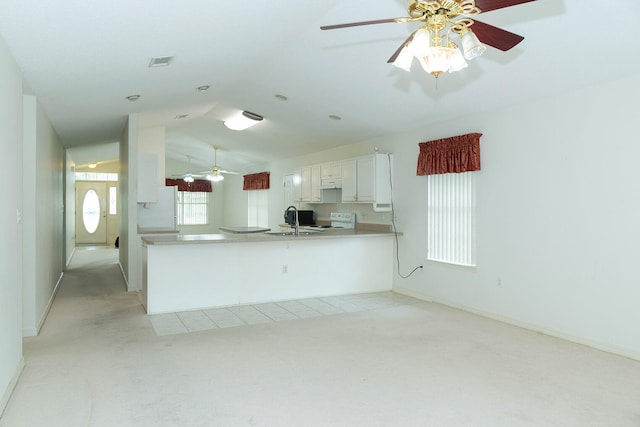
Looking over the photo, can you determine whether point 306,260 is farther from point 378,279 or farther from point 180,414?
point 180,414

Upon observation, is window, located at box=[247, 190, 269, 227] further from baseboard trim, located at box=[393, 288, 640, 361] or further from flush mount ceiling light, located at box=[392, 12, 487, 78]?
flush mount ceiling light, located at box=[392, 12, 487, 78]

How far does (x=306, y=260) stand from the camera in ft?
19.3

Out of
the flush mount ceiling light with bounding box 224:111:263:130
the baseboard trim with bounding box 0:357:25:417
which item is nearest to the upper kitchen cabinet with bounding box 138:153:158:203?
the flush mount ceiling light with bounding box 224:111:263:130

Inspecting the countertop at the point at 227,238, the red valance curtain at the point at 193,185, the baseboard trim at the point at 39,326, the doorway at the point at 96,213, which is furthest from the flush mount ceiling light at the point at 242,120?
the doorway at the point at 96,213

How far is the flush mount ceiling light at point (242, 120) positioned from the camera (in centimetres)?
689

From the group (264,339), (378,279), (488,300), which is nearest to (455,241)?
(488,300)

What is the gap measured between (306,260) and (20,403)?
363cm

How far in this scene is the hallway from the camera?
2.58 meters

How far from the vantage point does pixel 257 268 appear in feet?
18.3

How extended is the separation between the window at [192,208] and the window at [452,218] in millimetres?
9088

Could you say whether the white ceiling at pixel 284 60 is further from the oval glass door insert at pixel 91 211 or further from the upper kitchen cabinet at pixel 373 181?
the oval glass door insert at pixel 91 211

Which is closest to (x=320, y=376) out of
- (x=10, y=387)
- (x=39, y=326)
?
(x=10, y=387)

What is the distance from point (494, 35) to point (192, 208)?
11951mm

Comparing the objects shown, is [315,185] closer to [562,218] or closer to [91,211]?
[562,218]
